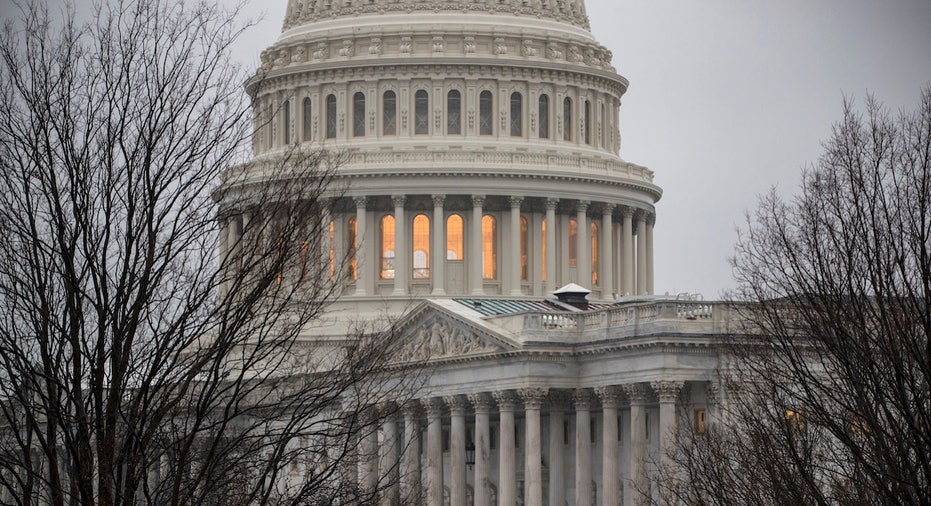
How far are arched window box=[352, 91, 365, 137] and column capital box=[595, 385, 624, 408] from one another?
55.1m

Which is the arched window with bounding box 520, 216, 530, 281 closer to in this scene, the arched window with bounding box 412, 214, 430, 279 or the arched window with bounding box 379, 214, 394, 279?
the arched window with bounding box 412, 214, 430, 279

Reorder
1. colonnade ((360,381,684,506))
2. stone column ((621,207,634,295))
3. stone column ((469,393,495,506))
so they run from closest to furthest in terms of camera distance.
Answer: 1. colonnade ((360,381,684,506))
2. stone column ((469,393,495,506))
3. stone column ((621,207,634,295))

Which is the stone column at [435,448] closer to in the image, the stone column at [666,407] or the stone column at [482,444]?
the stone column at [482,444]

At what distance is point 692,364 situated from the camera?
110125 mm

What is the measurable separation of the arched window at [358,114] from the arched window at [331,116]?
155 cm

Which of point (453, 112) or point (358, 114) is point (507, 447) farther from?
point (358, 114)

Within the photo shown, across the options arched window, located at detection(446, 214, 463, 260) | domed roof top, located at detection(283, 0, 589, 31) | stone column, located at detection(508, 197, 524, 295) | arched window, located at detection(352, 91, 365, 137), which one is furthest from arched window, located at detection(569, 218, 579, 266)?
arched window, located at detection(352, 91, 365, 137)

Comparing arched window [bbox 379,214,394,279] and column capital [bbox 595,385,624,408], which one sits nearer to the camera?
column capital [bbox 595,385,624,408]

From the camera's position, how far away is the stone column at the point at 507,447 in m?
121

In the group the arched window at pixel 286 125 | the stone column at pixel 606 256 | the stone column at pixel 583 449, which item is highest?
the arched window at pixel 286 125

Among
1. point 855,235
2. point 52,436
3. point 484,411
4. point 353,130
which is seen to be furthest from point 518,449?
point 52,436

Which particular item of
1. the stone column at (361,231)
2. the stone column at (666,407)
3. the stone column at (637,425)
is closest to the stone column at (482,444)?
the stone column at (637,425)

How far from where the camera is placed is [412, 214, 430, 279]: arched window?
16477 centimetres

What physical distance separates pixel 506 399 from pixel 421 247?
1781 inches
